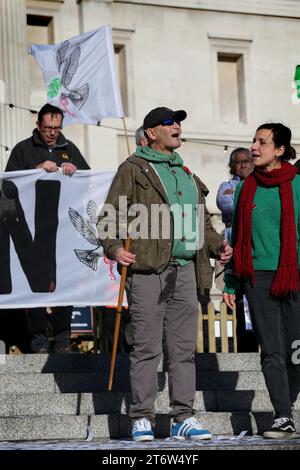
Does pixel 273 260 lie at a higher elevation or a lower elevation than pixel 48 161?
lower

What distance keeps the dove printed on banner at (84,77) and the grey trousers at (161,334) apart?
17.0ft

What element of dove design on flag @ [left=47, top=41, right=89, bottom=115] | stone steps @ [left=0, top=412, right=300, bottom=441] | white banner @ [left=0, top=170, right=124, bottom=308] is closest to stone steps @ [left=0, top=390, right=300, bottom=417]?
stone steps @ [left=0, top=412, right=300, bottom=441]

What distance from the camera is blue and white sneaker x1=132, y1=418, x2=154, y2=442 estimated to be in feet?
29.2

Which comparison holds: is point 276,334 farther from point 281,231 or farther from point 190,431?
point 190,431

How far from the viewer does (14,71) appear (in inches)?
886

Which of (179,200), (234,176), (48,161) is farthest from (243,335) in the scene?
(179,200)

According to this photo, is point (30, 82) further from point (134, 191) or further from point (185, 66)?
point (134, 191)

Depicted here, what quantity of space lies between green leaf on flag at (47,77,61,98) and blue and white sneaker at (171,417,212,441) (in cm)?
628

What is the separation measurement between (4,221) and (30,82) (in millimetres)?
11345

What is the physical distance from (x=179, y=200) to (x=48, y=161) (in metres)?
3.32

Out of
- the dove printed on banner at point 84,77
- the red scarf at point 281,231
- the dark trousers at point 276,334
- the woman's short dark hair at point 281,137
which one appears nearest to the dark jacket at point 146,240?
the red scarf at point 281,231

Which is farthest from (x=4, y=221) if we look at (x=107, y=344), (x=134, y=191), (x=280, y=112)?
(x=280, y=112)

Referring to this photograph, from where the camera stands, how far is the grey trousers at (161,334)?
9141 mm

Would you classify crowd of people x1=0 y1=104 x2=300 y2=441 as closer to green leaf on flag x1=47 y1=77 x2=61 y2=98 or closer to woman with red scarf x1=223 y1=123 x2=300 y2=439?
woman with red scarf x1=223 y1=123 x2=300 y2=439
